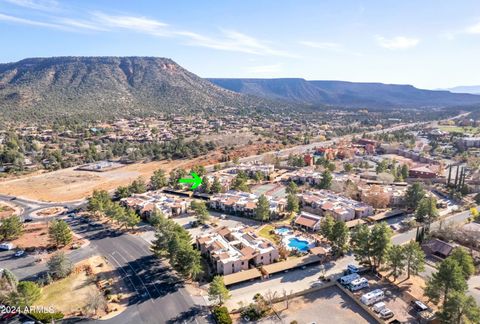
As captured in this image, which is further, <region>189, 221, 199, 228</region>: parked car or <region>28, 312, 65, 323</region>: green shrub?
<region>189, 221, 199, 228</region>: parked car

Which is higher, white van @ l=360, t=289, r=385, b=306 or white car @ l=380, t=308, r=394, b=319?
white van @ l=360, t=289, r=385, b=306

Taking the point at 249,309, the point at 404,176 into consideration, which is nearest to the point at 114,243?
the point at 249,309

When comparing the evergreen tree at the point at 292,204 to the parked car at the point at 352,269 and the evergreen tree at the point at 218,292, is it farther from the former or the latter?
the evergreen tree at the point at 218,292

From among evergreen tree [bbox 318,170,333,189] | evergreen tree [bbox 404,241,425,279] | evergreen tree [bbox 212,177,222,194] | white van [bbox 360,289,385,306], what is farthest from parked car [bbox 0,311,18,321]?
evergreen tree [bbox 318,170,333,189]

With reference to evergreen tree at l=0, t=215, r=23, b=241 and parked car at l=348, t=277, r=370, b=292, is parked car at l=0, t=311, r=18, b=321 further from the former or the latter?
parked car at l=348, t=277, r=370, b=292

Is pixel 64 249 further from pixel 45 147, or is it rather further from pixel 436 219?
pixel 45 147

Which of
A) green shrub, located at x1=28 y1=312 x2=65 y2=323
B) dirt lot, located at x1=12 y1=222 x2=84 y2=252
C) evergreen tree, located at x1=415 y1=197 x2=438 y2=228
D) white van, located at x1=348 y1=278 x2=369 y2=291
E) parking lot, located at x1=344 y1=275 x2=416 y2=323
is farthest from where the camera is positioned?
evergreen tree, located at x1=415 y1=197 x2=438 y2=228

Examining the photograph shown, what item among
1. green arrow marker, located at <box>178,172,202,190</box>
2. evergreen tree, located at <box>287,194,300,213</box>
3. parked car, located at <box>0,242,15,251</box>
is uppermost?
evergreen tree, located at <box>287,194,300,213</box>

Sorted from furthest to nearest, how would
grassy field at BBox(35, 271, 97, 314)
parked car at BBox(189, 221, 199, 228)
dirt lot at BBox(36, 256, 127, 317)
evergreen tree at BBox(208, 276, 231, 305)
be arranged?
parked car at BBox(189, 221, 199, 228), grassy field at BBox(35, 271, 97, 314), dirt lot at BBox(36, 256, 127, 317), evergreen tree at BBox(208, 276, 231, 305)
